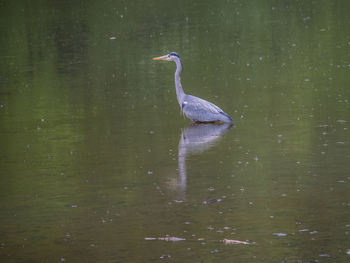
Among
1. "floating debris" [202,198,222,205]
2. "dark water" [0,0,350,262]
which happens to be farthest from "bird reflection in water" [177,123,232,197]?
"floating debris" [202,198,222,205]

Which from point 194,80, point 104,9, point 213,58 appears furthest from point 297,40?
point 104,9

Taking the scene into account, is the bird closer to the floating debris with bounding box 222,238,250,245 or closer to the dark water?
the dark water

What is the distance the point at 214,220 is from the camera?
972cm

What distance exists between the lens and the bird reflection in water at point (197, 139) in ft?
41.4

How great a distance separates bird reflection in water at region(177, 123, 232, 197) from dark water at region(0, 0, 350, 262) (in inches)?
2.0

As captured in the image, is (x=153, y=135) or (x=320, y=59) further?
(x=320, y=59)

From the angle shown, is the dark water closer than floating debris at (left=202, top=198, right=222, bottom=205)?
Yes

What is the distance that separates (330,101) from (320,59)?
5285 millimetres

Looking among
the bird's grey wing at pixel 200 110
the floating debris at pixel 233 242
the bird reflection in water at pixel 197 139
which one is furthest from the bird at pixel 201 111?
the floating debris at pixel 233 242

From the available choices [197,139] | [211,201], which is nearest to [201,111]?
[197,139]

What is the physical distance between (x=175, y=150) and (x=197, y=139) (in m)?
0.95

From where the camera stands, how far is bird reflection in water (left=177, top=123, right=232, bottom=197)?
1263cm

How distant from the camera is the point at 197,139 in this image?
1415 cm

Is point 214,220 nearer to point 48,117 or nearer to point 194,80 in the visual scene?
point 48,117
